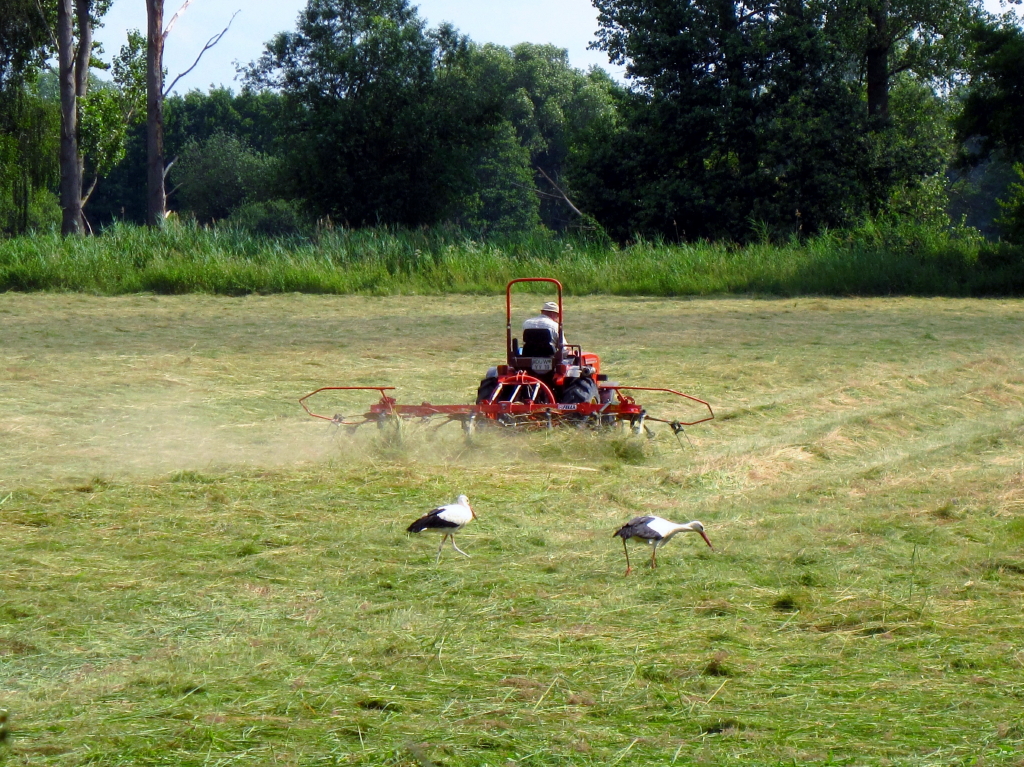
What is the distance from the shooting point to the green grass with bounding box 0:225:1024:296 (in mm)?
25656

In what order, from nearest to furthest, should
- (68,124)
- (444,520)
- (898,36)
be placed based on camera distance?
(444,520)
(68,124)
(898,36)

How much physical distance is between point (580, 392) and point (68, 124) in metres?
27.8

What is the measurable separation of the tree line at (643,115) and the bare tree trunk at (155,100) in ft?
0.18

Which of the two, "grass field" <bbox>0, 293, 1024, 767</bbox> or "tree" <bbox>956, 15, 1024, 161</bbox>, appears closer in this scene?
"grass field" <bbox>0, 293, 1024, 767</bbox>

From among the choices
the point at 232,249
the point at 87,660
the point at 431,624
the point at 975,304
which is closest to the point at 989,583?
the point at 431,624

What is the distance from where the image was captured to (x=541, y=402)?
10109mm

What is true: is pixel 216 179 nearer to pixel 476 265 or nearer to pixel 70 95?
pixel 70 95

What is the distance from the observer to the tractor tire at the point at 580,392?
1010 cm

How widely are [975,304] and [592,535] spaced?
19.0m

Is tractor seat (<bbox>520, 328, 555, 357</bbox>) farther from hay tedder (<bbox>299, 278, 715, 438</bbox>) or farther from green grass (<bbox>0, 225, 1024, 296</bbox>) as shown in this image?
green grass (<bbox>0, 225, 1024, 296</bbox>)

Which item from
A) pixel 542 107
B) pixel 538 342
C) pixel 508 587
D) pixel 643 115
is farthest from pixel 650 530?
pixel 542 107

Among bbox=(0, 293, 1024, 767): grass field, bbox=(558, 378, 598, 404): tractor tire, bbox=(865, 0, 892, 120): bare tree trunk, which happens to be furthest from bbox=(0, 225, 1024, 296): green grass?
bbox=(558, 378, 598, 404): tractor tire

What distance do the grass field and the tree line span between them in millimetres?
21030

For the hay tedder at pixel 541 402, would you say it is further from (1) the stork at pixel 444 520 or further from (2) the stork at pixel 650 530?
(2) the stork at pixel 650 530
